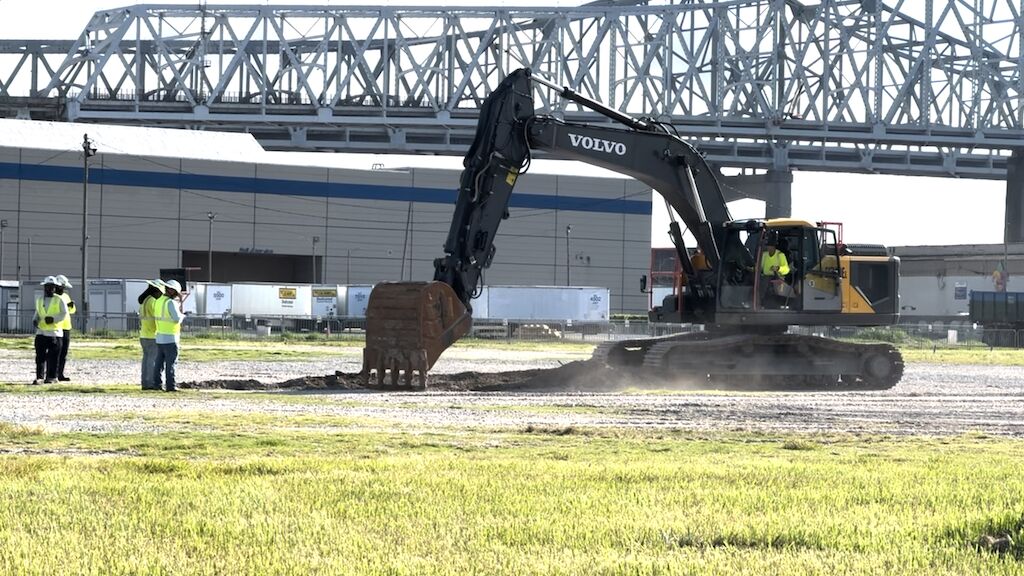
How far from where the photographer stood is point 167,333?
2228 centimetres

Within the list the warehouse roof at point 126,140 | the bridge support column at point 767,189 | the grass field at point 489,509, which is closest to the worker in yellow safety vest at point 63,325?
the grass field at point 489,509

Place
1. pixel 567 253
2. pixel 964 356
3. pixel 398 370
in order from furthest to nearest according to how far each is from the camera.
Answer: pixel 567 253
pixel 964 356
pixel 398 370

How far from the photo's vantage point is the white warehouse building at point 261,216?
3378 inches

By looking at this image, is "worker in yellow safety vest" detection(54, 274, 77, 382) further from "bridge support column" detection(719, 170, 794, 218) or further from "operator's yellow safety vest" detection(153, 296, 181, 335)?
"bridge support column" detection(719, 170, 794, 218)

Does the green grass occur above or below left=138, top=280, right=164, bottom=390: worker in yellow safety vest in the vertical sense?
below

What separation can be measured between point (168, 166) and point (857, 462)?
265 feet

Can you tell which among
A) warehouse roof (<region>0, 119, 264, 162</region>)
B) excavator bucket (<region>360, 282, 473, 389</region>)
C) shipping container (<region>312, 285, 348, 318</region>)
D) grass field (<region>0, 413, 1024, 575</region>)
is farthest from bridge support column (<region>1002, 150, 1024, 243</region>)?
grass field (<region>0, 413, 1024, 575</region>)

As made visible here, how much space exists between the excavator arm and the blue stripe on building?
2524 inches

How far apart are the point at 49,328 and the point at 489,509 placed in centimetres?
1670

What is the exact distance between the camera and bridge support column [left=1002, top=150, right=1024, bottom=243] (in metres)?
125

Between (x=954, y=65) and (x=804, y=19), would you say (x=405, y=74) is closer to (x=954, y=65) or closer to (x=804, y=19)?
(x=804, y=19)


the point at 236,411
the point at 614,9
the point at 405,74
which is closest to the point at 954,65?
the point at 614,9

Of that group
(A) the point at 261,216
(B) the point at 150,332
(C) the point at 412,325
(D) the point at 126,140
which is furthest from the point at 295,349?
(D) the point at 126,140

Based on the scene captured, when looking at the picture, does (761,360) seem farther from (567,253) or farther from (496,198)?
(567,253)
